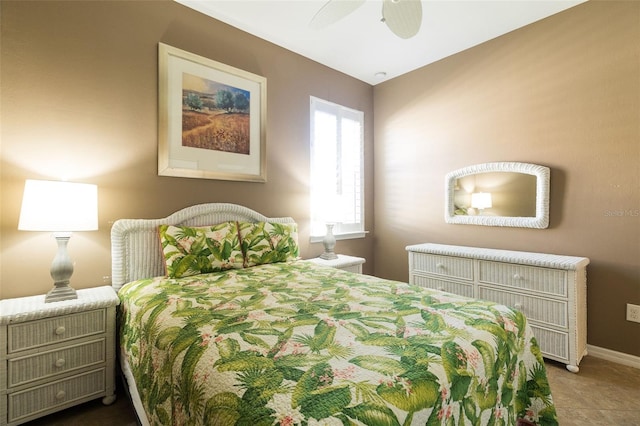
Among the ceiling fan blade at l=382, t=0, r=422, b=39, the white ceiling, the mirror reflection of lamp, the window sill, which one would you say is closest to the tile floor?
the mirror reflection of lamp

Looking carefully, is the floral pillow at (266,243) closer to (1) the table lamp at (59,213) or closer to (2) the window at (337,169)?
(2) the window at (337,169)

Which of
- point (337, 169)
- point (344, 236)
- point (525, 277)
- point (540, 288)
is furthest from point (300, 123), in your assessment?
point (540, 288)

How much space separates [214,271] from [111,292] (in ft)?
2.00

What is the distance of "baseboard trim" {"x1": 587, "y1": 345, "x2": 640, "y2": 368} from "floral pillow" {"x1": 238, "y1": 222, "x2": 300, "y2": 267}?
2432 millimetres

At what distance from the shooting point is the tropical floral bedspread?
0.76m

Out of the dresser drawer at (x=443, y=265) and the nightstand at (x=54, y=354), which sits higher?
the dresser drawer at (x=443, y=265)

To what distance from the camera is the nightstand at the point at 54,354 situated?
1488 mm

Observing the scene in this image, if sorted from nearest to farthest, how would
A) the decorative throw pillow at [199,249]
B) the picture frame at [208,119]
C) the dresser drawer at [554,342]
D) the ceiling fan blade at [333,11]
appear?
the ceiling fan blade at [333,11]
the decorative throw pillow at [199,249]
the dresser drawer at [554,342]
the picture frame at [208,119]

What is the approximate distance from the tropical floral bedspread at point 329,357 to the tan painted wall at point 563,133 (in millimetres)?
1531

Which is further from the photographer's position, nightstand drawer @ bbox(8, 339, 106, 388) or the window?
the window

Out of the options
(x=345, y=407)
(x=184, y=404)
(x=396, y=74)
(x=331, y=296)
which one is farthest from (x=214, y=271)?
(x=396, y=74)

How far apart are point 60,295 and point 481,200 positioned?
10.8 ft

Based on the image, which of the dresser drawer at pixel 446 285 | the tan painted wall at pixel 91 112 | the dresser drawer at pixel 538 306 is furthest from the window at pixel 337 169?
the dresser drawer at pixel 538 306

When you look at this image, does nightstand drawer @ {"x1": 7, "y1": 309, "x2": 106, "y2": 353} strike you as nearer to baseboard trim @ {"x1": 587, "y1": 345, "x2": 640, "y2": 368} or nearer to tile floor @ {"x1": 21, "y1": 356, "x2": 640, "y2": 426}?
tile floor @ {"x1": 21, "y1": 356, "x2": 640, "y2": 426}
